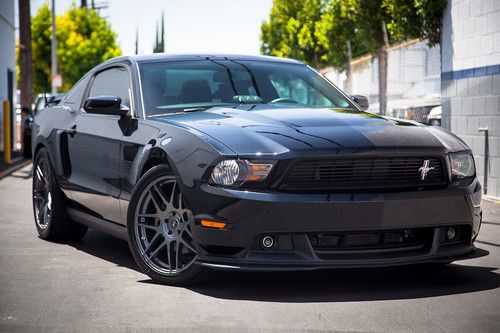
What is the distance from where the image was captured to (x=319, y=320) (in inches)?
205

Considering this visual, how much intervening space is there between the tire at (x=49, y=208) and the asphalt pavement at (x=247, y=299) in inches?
27.6

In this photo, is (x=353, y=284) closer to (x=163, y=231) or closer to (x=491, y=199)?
(x=163, y=231)

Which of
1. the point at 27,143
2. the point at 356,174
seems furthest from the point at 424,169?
the point at 27,143

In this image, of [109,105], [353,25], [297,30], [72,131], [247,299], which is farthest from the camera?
[297,30]

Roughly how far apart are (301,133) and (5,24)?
28.4 metres

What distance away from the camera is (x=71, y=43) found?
72.1 meters

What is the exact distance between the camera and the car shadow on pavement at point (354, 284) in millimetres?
5875

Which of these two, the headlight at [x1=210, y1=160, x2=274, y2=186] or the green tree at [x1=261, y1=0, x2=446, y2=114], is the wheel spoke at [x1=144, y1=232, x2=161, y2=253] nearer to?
the headlight at [x1=210, y1=160, x2=274, y2=186]

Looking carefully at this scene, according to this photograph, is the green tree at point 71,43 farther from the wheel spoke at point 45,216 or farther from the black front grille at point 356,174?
the black front grille at point 356,174

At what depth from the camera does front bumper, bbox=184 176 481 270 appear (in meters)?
5.66

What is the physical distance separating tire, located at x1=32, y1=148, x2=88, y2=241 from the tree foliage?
8.08 m

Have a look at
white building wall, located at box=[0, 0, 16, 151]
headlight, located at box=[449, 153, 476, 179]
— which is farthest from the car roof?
white building wall, located at box=[0, 0, 16, 151]

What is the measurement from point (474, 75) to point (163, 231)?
778 centimetres

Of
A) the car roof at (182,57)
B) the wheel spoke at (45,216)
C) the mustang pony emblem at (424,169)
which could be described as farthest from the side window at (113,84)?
the mustang pony emblem at (424,169)
